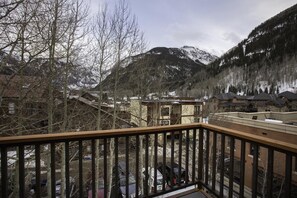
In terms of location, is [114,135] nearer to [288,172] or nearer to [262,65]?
[288,172]

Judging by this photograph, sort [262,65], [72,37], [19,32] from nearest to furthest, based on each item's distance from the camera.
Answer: [19,32] < [72,37] < [262,65]

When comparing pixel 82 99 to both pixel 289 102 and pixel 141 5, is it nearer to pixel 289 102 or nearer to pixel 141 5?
pixel 141 5

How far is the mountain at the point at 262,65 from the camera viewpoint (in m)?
60.1

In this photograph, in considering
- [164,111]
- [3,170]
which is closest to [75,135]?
[3,170]

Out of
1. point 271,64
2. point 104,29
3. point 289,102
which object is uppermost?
point 271,64

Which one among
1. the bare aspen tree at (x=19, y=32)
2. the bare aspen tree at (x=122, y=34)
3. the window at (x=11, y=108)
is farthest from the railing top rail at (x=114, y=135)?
the bare aspen tree at (x=122, y=34)

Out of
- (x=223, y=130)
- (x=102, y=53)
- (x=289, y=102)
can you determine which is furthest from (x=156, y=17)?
(x=289, y=102)

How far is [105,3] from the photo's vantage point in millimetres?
7973

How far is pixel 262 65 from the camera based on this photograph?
217 feet

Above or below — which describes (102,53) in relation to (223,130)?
above

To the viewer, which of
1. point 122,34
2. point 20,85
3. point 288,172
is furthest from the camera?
point 122,34

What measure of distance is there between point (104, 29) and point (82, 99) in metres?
2.88

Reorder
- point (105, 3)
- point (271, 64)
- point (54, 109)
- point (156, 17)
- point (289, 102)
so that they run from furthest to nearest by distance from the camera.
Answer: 1. point (271, 64)
2. point (289, 102)
3. point (156, 17)
4. point (105, 3)
5. point (54, 109)

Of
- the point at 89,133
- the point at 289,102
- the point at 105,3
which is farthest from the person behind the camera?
the point at 289,102
